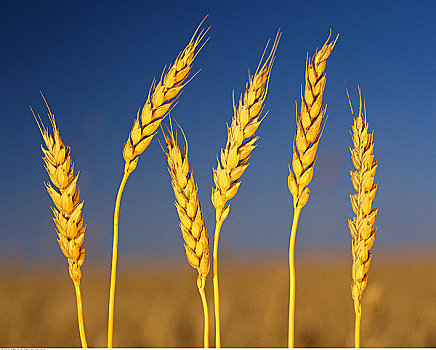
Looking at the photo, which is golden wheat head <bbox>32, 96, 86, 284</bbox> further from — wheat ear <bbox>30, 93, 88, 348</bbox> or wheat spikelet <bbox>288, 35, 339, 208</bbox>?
wheat spikelet <bbox>288, 35, 339, 208</bbox>

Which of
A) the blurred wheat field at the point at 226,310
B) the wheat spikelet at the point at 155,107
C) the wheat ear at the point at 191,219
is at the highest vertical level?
the wheat spikelet at the point at 155,107

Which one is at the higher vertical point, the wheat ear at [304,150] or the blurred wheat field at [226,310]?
the wheat ear at [304,150]

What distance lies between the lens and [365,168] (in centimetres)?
107

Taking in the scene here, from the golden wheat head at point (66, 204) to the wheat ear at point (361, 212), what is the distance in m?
0.73

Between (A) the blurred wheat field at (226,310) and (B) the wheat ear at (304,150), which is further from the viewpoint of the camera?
(A) the blurred wheat field at (226,310)

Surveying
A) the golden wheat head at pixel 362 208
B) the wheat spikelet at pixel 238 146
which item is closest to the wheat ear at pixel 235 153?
the wheat spikelet at pixel 238 146

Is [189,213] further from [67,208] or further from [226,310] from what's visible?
[226,310]

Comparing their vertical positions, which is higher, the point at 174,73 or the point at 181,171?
the point at 174,73

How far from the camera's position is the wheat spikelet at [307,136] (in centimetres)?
101

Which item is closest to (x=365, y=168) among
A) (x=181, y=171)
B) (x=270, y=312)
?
(x=181, y=171)

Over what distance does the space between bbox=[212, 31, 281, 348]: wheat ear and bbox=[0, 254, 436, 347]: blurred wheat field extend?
47cm

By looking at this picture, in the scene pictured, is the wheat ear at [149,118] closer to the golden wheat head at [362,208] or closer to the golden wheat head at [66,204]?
the golden wheat head at [66,204]

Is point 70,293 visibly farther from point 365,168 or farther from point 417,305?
point 417,305

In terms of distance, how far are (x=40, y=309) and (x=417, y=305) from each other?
1.60 m
